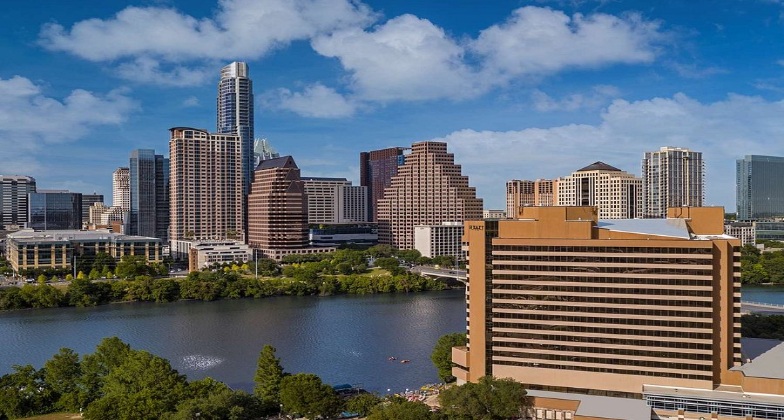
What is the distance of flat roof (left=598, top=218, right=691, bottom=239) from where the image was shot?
35906 millimetres

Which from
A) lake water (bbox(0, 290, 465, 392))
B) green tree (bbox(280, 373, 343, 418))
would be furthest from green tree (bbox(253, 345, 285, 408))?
lake water (bbox(0, 290, 465, 392))

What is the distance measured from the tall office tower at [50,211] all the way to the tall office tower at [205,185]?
184 feet

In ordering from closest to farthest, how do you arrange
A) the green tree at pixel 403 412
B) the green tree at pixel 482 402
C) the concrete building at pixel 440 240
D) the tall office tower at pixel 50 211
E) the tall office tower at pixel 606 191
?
the green tree at pixel 403 412 → the green tree at pixel 482 402 → the tall office tower at pixel 606 191 → the concrete building at pixel 440 240 → the tall office tower at pixel 50 211

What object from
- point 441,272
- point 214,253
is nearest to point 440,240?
point 441,272

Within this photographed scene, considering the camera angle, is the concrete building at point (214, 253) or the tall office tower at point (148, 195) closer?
the concrete building at point (214, 253)

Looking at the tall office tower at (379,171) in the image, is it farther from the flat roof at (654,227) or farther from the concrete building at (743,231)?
the flat roof at (654,227)

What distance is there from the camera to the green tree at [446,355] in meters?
41.7

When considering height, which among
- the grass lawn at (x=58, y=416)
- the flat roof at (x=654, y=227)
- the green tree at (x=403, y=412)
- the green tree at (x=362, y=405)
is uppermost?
the flat roof at (x=654, y=227)

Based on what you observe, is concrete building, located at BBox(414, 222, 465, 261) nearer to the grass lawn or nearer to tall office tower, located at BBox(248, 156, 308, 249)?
tall office tower, located at BBox(248, 156, 308, 249)

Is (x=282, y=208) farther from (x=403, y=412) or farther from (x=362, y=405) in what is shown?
(x=403, y=412)

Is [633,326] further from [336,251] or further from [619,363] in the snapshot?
[336,251]

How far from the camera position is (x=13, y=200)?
164250 mm

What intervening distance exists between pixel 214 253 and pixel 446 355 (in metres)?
69.2

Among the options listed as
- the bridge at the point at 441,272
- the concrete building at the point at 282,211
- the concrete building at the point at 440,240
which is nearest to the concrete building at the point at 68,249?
the concrete building at the point at 282,211
